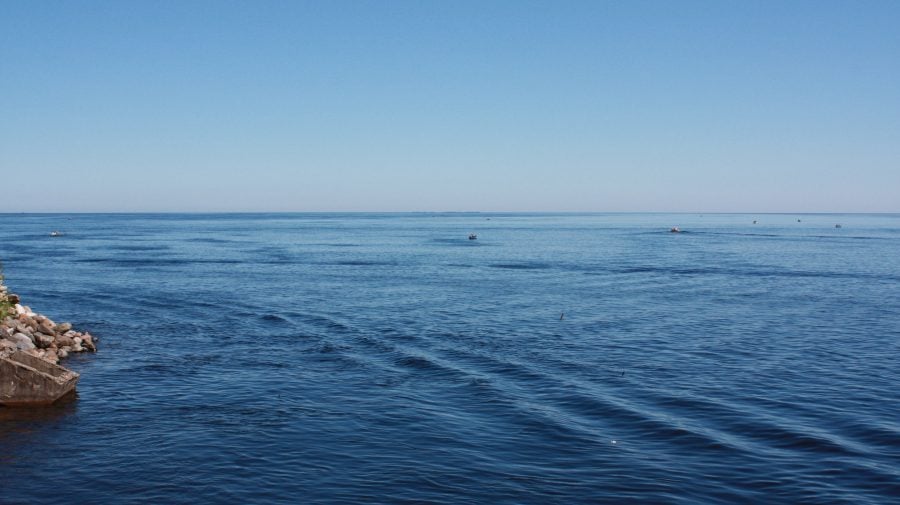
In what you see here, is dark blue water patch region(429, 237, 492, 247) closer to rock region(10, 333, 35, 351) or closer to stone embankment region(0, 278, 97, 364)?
stone embankment region(0, 278, 97, 364)

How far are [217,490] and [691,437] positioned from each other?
12.7 m

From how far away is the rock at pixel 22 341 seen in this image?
26953 mm

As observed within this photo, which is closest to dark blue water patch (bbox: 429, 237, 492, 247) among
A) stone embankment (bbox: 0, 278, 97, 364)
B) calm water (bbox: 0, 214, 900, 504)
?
calm water (bbox: 0, 214, 900, 504)

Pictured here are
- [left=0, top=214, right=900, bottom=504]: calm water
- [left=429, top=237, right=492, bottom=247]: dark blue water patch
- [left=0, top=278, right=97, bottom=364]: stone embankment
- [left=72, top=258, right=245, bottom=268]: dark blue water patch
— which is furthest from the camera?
[left=429, top=237, right=492, bottom=247]: dark blue water patch

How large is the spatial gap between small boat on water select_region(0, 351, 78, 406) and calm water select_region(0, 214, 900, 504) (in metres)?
0.54

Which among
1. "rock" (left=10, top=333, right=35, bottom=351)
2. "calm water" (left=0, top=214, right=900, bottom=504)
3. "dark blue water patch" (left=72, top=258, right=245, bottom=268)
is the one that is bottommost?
"calm water" (left=0, top=214, right=900, bottom=504)

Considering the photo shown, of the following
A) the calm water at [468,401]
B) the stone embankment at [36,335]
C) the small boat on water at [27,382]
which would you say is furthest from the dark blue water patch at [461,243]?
the small boat on water at [27,382]

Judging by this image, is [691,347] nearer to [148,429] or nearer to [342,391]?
[342,391]

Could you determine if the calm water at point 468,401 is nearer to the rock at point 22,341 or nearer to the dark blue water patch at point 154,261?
the rock at point 22,341

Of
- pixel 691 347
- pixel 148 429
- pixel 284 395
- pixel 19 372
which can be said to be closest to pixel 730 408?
pixel 691 347

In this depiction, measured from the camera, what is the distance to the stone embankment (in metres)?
27.7

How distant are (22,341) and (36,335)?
3.18 meters

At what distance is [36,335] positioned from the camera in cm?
3042

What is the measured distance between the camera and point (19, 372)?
22.7 metres
